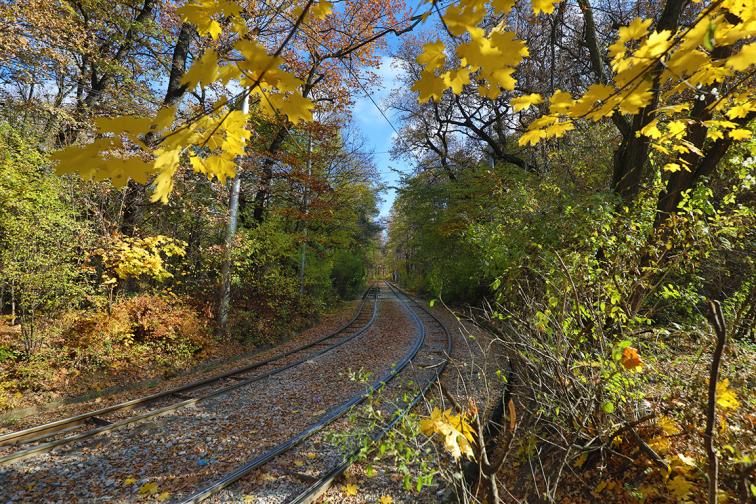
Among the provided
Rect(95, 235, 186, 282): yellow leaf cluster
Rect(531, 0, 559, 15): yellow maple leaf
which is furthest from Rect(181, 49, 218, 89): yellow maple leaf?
Rect(95, 235, 186, 282): yellow leaf cluster

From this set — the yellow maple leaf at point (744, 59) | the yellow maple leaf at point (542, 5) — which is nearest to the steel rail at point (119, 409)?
the yellow maple leaf at point (542, 5)

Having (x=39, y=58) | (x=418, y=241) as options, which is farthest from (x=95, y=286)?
(x=418, y=241)

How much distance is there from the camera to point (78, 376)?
247 inches

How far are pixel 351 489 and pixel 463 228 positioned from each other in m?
12.8

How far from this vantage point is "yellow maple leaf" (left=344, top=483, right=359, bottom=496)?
11.5 feet

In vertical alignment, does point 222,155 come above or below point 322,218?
below

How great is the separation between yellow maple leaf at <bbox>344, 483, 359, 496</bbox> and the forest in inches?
0.9

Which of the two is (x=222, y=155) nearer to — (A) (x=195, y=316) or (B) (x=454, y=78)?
(B) (x=454, y=78)

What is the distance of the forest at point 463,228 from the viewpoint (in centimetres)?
128

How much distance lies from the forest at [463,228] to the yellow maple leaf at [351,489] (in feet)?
0.07

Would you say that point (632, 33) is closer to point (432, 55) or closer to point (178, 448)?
point (432, 55)

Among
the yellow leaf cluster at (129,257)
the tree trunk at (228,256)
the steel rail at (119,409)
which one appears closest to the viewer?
the steel rail at (119,409)

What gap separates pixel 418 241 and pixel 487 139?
8.23 metres

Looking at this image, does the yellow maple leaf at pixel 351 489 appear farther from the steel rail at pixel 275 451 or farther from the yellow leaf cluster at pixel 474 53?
the yellow leaf cluster at pixel 474 53
